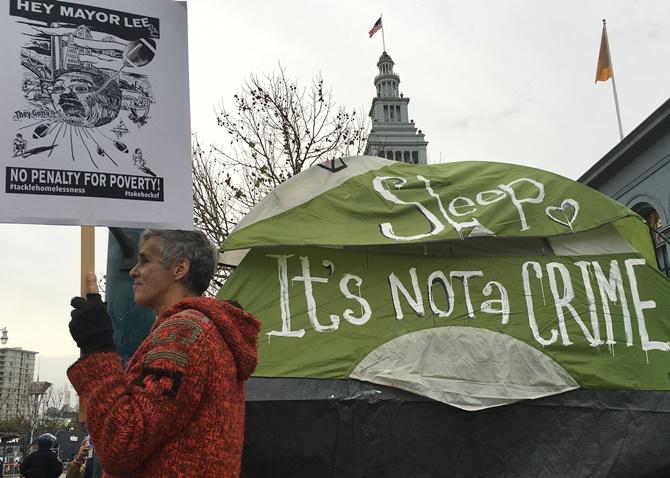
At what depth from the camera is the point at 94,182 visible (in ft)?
9.25

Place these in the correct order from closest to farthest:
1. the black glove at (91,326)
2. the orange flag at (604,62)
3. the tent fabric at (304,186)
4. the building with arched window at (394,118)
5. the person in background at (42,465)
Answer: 1. the black glove at (91,326)
2. the tent fabric at (304,186)
3. the person in background at (42,465)
4. the orange flag at (604,62)
5. the building with arched window at (394,118)

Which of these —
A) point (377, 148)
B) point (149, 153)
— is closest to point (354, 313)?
point (149, 153)

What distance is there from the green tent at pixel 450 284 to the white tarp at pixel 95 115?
135 centimetres

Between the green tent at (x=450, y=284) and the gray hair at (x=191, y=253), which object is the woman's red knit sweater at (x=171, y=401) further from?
the green tent at (x=450, y=284)

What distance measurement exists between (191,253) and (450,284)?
8.12 ft

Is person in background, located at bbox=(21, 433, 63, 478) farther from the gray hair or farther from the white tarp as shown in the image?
the gray hair

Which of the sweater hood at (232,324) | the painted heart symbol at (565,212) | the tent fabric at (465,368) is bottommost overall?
the tent fabric at (465,368)

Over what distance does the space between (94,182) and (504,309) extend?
288 cm

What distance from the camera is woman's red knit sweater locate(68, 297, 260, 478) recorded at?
1.89m

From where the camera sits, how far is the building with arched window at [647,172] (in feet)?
53.7

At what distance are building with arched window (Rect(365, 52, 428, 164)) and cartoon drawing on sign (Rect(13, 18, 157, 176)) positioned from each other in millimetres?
68305

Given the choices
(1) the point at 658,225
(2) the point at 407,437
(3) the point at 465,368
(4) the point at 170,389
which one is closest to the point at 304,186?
(3) the point at 465,368

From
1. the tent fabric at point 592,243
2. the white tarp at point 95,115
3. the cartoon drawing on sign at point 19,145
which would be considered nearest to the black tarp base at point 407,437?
the tent fabric at point 592,243

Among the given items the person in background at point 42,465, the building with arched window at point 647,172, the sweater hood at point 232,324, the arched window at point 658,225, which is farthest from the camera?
the building with arched window at point 647,172
